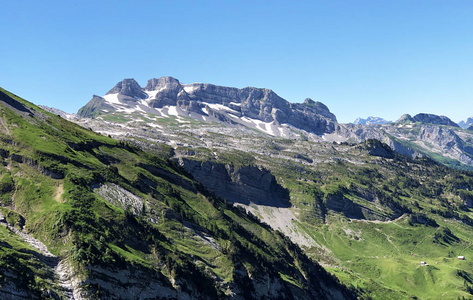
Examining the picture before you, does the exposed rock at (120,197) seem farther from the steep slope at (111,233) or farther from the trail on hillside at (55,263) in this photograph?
the trail on hillside at (55,263)

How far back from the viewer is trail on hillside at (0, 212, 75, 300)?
3155 inches

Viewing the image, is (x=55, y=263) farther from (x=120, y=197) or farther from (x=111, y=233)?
(x=120, y=197)

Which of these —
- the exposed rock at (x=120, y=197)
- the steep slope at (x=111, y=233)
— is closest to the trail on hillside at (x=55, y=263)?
the steep slope at (x=111, y=233)

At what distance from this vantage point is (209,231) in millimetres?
157750

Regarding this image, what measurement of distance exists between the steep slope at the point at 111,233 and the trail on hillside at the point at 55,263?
0.68 metres

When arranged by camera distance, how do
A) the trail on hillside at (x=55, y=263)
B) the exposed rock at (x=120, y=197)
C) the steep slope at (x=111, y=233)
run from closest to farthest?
the trail on hillside at (x=55, y=263)
the steep slope at (x=111, y=233)
the exposed rock at (x=120, y=197)

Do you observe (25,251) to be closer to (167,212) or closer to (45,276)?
(45,276)

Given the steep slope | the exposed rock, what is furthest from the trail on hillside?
the exposed rock

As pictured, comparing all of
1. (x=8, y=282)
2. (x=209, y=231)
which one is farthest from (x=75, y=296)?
(x=209, y=231)

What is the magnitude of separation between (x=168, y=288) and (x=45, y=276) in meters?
33.4

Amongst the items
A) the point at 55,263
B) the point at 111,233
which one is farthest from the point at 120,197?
the point at 55,263

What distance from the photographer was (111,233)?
105812mm

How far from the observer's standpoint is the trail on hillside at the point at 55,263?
80.1m

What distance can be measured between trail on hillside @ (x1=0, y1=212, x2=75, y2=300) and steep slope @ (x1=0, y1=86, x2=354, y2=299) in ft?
2.22
